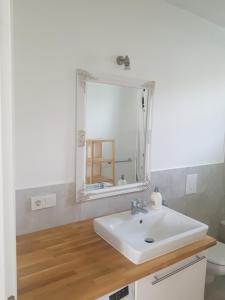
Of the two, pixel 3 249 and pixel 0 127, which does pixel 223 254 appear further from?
pixel 0 127

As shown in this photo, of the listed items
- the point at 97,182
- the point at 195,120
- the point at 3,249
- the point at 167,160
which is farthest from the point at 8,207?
the point at 195,120

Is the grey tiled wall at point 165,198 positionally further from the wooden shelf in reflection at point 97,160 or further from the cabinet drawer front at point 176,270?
the cabinet drawer front at point 176,270

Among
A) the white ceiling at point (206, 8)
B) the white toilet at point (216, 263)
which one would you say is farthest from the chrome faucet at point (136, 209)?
the white ceiling at point (206, 8)

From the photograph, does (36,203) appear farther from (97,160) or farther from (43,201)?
(97,160)

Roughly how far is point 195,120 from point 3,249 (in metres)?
1.97

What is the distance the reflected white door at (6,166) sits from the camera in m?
0.59

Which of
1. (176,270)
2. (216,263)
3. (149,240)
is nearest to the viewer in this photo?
(176,270)

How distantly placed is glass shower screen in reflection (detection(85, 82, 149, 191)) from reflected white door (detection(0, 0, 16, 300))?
0.98 meters

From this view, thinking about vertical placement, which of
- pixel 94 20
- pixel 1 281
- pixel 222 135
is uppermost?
pixel 94 20

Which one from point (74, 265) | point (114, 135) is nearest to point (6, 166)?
point (74, 265)

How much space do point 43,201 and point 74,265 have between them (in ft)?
1.52

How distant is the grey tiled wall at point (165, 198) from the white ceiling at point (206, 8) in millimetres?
1349

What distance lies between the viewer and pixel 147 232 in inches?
65.2

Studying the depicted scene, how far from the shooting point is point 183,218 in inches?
64.9
